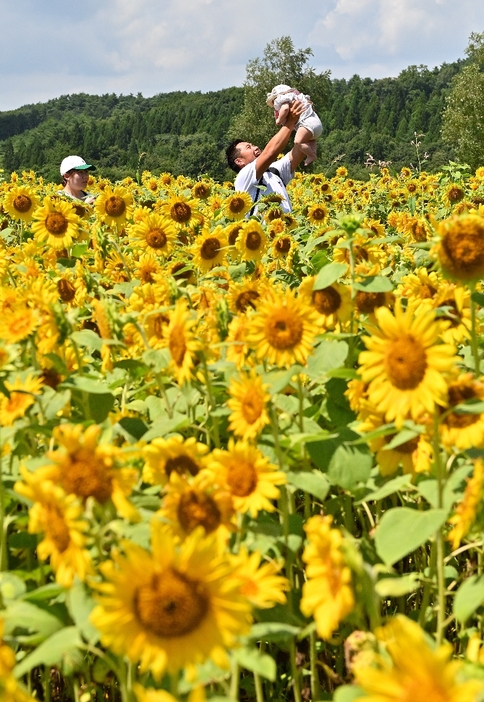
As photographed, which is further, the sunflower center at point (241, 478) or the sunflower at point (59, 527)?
the sunflower center at point (241, 478)

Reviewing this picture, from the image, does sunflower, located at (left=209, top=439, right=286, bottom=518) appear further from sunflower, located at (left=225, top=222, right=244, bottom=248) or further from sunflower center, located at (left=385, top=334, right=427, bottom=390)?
sunflower, located at (left=225, top=222, right=244, bottom=248)

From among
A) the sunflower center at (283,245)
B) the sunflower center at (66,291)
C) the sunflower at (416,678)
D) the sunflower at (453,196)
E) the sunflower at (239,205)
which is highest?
the sunflower at (453,196)

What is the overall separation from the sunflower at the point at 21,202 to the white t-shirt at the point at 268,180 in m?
1.91

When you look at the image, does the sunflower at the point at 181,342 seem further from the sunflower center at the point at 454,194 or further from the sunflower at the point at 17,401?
the sunflower center at the point at 454,194

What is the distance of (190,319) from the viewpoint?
78.0 inches

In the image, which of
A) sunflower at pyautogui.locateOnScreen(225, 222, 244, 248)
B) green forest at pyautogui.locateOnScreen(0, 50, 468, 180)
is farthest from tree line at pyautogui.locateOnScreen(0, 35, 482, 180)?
sunflower at pyautogui.locateOnScreen(225, 222, 244, 248)

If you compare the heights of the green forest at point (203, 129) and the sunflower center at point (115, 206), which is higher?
the green forest at point (203, 129)

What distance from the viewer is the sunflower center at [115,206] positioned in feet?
14.6

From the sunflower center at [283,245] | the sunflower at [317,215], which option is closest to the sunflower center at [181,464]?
the sunflower center at [283,245]

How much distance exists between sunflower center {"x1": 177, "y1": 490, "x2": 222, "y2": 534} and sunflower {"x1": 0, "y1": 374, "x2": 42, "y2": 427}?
570 mm

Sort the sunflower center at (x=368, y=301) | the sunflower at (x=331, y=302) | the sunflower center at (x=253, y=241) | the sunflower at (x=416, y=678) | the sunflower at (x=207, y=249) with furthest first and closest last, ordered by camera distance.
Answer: the sunflower center at (x=253, y=241), the sunflower at (x=207, y=249), the sunflower center at (x=368, y=301), the sunflower at (x=331, y=302), the sunflower at (x=416, y=678)

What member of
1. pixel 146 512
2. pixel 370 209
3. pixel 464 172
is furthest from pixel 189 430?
pixel 464 172

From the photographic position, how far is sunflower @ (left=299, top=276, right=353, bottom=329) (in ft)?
7.43

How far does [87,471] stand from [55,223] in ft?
9.87
